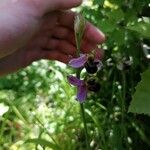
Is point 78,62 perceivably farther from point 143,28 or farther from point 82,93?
point 143,28

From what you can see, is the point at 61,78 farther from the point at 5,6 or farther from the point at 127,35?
the point at 5,6

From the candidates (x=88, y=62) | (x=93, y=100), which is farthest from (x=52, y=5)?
(x=93, y=100)

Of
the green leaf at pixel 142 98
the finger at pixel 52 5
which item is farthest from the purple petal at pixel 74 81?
the finger at pixel 52 5

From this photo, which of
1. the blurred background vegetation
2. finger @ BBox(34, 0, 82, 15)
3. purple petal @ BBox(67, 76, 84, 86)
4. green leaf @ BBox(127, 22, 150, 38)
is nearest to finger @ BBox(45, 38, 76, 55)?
the blurred background vegetation

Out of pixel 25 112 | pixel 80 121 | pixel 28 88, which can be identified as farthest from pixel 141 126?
pixel 28 88

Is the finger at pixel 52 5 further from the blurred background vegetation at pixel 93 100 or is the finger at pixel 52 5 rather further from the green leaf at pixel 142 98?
the green leaf at pixel 142 98

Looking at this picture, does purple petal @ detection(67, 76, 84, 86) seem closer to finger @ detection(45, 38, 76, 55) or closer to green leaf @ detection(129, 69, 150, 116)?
green leaf @ detection(129, 69, 150, 116)
